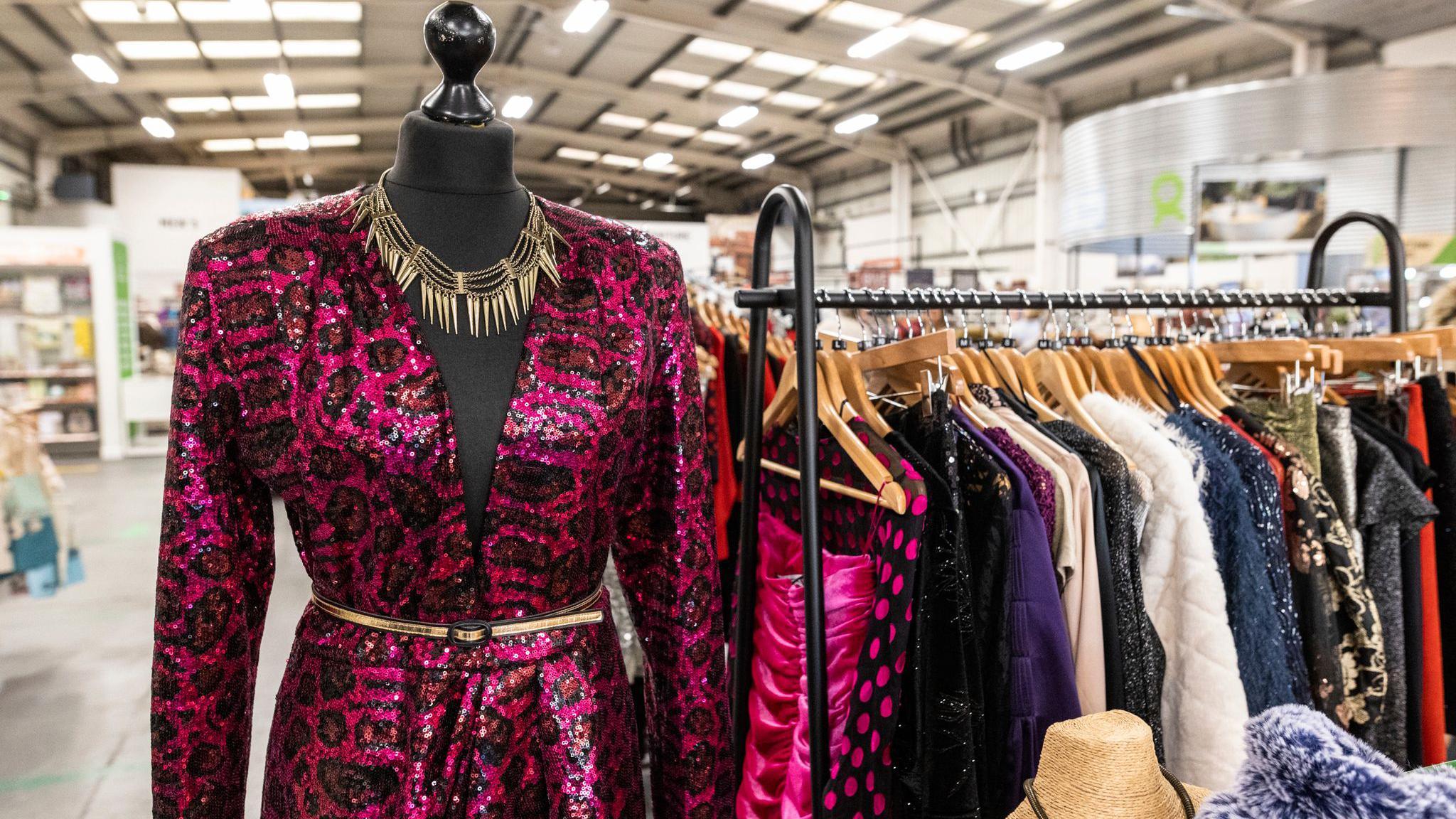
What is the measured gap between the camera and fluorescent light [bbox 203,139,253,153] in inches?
535

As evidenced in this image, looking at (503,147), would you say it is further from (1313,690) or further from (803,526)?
(1313,690)

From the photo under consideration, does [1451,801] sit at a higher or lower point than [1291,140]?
lower

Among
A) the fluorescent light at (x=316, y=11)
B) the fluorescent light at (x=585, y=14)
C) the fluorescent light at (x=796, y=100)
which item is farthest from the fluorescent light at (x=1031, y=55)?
the fluorescent light at (x=316, y=11)

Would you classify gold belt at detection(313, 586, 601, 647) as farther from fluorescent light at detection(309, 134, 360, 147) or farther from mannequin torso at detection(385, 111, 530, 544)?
fluorescent light at detection(309, 134, 360, 147)

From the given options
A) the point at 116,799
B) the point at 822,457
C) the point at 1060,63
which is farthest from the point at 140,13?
the point at 822,457

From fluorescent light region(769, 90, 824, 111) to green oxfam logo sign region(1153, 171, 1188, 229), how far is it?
6.74 metres

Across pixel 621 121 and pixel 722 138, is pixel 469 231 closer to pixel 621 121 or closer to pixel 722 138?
pixel 621 121

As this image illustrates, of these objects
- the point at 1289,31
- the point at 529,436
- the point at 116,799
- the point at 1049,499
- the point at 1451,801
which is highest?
the point at 1289,31

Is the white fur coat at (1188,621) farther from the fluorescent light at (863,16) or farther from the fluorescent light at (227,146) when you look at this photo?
the fluorescent light at (227,146)

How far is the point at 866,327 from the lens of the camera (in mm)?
1932

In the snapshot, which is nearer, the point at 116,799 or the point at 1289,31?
the point at 116,799

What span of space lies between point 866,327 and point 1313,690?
1.02 meters

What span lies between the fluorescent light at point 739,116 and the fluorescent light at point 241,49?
5.54 meters

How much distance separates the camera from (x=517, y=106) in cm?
1214
